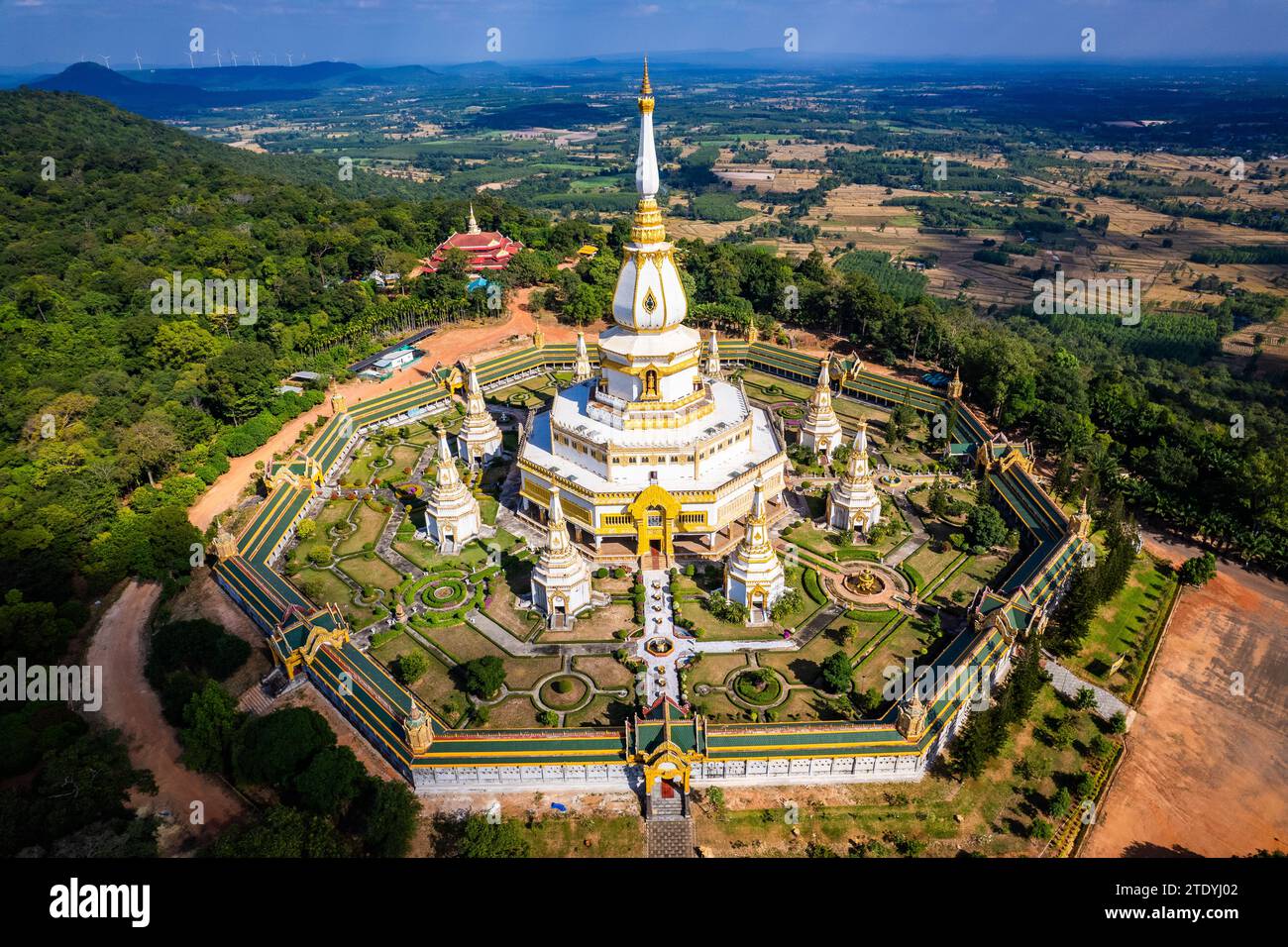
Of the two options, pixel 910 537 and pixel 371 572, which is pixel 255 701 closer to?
pixel 371 572

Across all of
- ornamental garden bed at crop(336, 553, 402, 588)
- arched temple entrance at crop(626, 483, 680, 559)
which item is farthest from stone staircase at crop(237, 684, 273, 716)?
arched temple entrance at crop(626, 483, 680, 559)

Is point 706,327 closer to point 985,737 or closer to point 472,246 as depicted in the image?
point 472,246

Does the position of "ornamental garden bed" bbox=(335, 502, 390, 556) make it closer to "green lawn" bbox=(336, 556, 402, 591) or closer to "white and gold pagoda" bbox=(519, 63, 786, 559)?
"green lawn" bbox=(336, 556, 402, 591)

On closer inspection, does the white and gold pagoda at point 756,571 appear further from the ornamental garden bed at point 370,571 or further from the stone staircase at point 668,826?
the ornamental garden bed at point 370,571

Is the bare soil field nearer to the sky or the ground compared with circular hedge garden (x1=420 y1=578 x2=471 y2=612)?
nearer to the ground

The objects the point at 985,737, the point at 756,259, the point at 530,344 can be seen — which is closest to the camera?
the point at 985,737

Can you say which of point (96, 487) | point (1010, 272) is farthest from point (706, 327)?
point (1010, 272)
